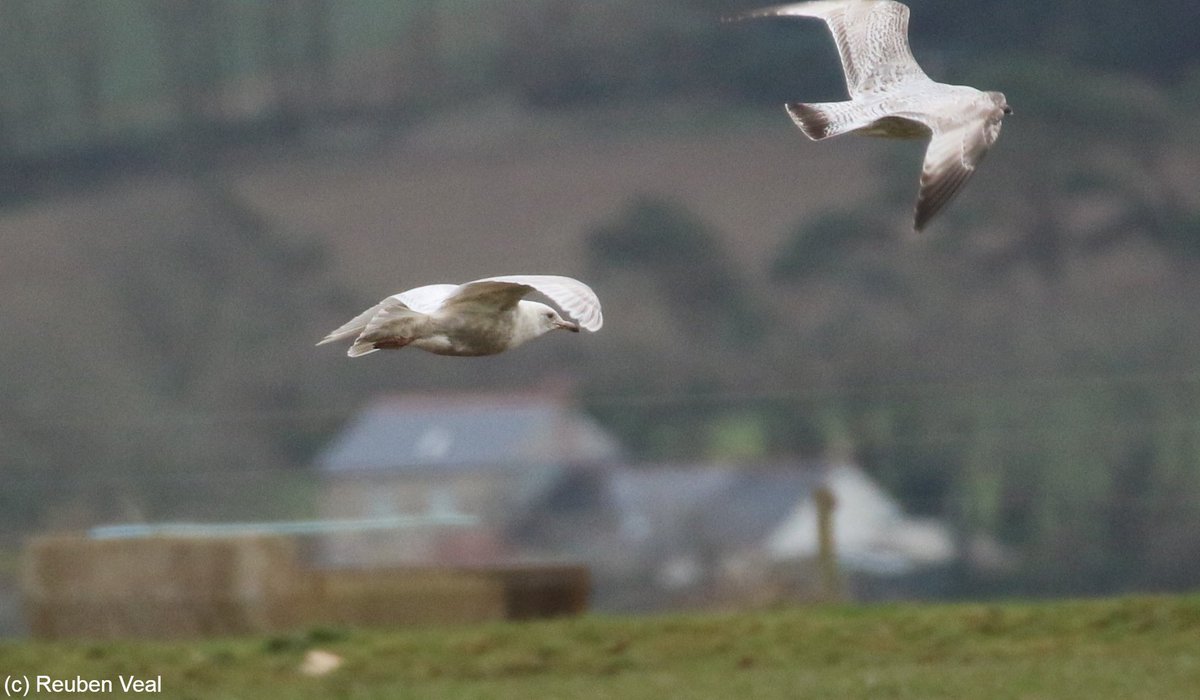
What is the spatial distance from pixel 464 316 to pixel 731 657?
2878 millimetres

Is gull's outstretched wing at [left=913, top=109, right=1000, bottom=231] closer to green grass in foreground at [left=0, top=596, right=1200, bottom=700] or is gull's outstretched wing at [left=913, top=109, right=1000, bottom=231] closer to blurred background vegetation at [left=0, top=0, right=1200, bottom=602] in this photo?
green grass in foreground at [left=0, top=596, right=1200, bottom=700]

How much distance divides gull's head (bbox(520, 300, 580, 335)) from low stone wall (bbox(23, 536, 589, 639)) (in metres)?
4.63

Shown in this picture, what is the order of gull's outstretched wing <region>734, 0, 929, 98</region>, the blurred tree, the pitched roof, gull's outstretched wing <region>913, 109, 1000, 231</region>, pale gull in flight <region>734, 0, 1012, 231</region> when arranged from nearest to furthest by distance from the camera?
1. gull's outstretched wing <region>913, 109, 1000, 231</region>
2. pale gull in flight <region>734, 0, 1012, 231</region>
3. gull's outstretched wing <region>734, 0, 929, 98</region>
4. the pitched roof
5. the blurred tree

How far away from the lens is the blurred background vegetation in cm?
2786

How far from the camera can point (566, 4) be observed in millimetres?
31328

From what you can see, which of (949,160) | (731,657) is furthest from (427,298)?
(731,657)

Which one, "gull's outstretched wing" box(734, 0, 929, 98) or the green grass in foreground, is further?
"gull's outstretched wing" box(734, 0, 929, 98)

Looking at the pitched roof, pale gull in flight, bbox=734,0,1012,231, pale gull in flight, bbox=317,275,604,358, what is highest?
pale gull in flight, bbox=734,0,1012,231

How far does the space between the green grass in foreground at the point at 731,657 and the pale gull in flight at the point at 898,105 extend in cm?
182

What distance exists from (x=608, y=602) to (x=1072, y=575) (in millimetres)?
5337

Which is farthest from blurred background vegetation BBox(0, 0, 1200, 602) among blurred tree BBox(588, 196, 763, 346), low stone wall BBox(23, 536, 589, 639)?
low stone wall BBox(23, 536, 589, 639)

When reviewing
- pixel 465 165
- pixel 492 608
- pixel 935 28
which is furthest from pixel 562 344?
pixel 492 608

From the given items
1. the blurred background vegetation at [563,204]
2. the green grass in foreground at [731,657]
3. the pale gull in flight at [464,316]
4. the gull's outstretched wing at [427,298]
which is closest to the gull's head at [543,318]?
the pale gull in flight at [464,316]

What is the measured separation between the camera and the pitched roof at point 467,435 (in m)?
19.8
